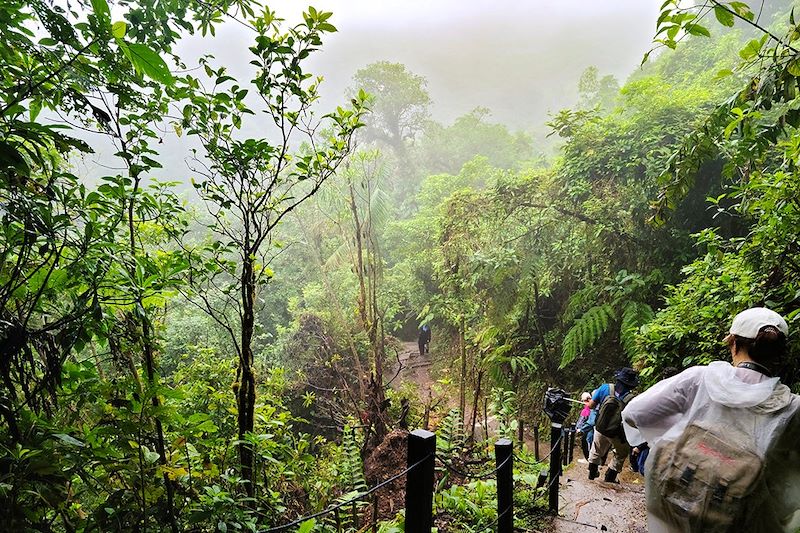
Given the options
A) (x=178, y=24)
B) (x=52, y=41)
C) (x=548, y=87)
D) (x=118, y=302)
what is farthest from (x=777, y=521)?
(x=548, y=87)

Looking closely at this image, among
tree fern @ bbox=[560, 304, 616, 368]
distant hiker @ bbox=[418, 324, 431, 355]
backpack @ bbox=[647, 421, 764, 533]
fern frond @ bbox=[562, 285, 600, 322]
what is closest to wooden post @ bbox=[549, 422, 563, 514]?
backpack @ bbox=[647, 421, 764, 533]

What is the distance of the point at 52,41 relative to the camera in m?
1.41

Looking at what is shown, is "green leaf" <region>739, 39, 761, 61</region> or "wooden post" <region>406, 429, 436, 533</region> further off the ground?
"green leaf" <region>739, 39, 761, 61</region>

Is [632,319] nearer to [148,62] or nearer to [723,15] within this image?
[723,15]

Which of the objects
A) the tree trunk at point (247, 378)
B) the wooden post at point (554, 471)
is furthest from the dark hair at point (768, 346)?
the tree trunk at point (247, 378)

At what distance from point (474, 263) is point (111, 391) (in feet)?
20.5

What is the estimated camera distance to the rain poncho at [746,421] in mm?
1445

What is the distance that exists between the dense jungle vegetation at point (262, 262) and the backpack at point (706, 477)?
1.55 metres

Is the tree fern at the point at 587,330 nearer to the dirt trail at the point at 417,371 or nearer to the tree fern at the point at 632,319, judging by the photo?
the tree fern at the point at 632,319

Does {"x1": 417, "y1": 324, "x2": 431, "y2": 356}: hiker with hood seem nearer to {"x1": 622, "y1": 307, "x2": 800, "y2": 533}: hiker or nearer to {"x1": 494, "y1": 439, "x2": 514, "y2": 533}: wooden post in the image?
{"x1": 494, "y1": 439, "x2": 514, "y2": 533}: wooden post

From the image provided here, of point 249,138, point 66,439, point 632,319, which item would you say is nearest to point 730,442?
point 66,439

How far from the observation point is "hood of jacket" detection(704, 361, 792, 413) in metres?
1.48

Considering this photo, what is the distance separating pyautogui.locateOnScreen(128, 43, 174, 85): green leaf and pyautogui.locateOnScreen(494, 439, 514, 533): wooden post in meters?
2.42

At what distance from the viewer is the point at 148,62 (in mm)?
1081
